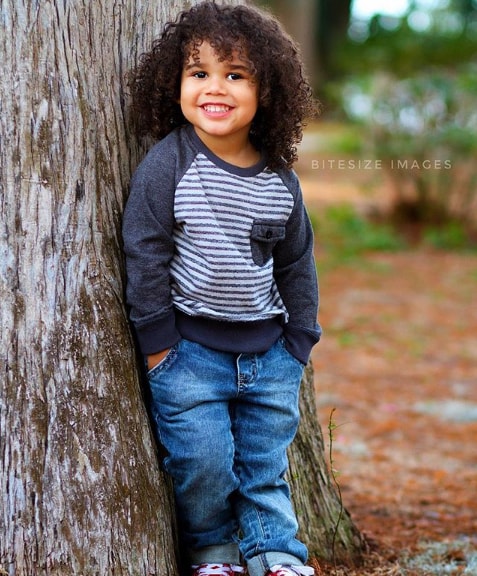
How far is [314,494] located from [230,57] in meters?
1.57

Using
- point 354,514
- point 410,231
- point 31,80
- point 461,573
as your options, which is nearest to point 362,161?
point 410,231

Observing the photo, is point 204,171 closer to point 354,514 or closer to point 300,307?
point 300,307

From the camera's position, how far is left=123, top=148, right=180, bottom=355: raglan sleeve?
248 centimetres

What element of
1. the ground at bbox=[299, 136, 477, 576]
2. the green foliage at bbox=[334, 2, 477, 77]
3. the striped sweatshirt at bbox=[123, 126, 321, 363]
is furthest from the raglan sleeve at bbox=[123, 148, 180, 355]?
the green foliage at bbox=[334, 2, 477, 77]

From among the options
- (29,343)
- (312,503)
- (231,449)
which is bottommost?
(312,503)

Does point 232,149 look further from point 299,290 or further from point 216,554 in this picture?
point 216,554

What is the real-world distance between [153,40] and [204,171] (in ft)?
1.44

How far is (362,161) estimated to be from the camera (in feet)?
35.7

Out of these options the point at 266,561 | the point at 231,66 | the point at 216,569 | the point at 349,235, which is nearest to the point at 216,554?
the point at 216,569

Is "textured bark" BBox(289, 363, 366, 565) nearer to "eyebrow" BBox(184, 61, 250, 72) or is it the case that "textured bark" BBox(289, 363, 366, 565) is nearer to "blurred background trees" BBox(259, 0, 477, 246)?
"eyebrow" BBox(184, 61, 250, 72)

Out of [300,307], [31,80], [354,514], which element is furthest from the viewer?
[354,514]

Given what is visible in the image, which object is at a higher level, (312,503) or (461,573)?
(312,503)

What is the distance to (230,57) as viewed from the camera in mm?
2496

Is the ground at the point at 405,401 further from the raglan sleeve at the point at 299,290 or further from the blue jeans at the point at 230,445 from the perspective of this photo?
the raglan sleeve at the point at 299,290
